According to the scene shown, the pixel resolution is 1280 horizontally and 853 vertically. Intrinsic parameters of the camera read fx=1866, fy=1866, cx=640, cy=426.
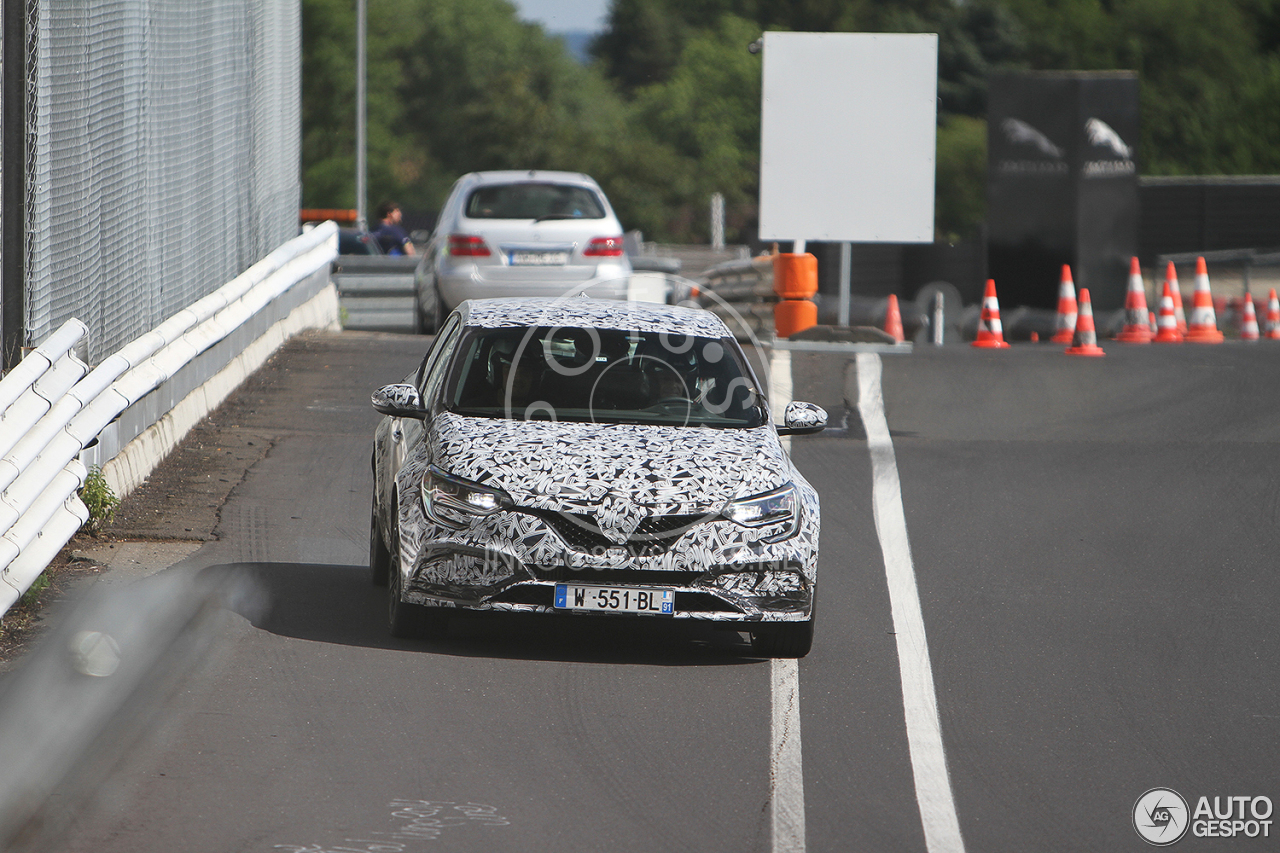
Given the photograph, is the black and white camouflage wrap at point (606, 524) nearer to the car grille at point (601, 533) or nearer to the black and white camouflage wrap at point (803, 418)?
the car grille at point (601, 533)

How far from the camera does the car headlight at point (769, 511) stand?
7699mm

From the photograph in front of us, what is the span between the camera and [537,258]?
18.9 m

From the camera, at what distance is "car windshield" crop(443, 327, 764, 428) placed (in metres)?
Result: 8.44

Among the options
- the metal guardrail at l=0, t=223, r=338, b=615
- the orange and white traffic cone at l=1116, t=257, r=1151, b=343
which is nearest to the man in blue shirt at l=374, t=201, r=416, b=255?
the orange and white traffic cone at l=1116, t=257, r=1151, b=343

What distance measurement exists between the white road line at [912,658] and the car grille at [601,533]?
45.3 inches

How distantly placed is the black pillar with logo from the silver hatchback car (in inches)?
352

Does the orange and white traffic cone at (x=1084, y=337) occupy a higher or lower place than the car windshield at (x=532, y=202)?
lower

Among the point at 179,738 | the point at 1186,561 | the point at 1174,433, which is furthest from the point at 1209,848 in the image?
the point at 1174,433

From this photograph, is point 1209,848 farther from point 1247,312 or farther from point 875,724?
point 1247,312

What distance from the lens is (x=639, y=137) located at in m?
104

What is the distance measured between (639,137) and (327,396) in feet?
297

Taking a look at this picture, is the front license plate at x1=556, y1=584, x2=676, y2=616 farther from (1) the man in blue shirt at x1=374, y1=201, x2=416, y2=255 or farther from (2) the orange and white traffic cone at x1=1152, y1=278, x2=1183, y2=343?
(1) the man in blue shirt at x1=374, y1=201, x2=416, y2=255

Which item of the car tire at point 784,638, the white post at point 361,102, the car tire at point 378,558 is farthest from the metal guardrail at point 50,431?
the white post at point 361,102

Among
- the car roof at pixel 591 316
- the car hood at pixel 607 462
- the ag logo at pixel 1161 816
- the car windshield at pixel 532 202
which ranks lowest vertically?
the ag logo at pixel 1161 816
